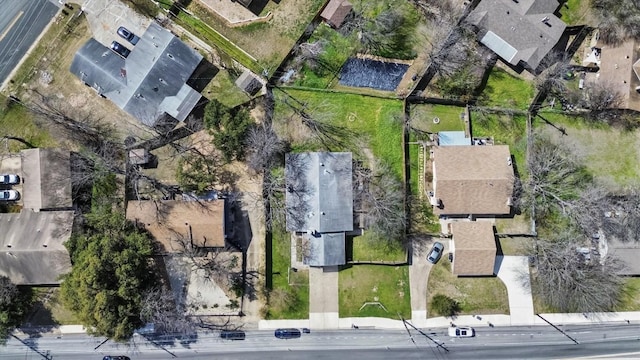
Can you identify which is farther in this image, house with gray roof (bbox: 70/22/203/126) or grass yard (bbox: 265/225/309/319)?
grass yard (bbox: 265/225/309/319)

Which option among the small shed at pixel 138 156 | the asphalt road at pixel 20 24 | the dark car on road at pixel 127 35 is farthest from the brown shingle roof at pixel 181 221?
the asphalt road at pixel 20 24

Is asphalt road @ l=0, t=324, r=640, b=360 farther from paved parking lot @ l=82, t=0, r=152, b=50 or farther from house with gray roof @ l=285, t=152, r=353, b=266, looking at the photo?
paved parking lot @ l=82, t=0, r=152, b=50

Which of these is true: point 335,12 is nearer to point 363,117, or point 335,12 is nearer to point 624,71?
point 363,117

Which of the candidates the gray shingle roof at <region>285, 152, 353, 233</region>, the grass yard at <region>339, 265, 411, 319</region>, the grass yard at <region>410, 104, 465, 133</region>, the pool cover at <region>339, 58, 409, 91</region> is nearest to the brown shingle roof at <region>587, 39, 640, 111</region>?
the grass yard at <region>410, 104, 465, 133</region>

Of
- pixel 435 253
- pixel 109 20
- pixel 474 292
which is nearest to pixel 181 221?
pixel 109 20

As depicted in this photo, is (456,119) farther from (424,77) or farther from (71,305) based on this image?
(71,305)

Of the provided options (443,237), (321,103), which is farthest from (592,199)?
(321,103)
